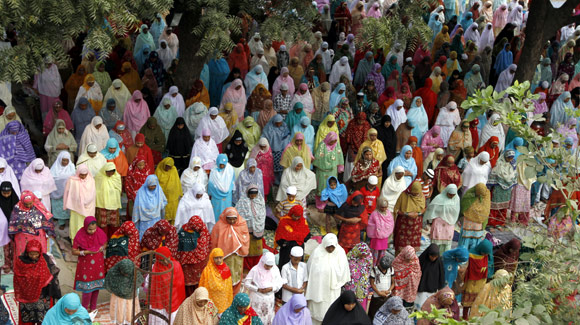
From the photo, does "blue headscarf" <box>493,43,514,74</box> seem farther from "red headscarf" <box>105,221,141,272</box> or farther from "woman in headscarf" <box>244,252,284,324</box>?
"red headscarf" <box>105,221,141,272</box>

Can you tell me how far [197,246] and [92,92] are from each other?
15.8 feet

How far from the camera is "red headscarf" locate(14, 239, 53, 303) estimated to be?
8.53 m

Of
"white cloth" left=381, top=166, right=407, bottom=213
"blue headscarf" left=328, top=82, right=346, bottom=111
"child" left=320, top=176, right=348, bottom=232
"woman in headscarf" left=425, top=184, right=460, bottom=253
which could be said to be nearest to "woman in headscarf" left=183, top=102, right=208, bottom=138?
"blue headscarf" left=328, top=82, right=346, bottom=111

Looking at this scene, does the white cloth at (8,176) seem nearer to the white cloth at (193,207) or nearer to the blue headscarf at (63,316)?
the white cloth at (193,207)

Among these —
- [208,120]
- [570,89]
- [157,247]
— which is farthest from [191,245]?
[570,89]

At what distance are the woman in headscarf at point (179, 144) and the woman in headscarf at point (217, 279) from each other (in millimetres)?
3554

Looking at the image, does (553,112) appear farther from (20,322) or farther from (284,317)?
(20,322)

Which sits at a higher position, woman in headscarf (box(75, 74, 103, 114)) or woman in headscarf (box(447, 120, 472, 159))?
woman in headscarf (box(75, 74, 103, 114))

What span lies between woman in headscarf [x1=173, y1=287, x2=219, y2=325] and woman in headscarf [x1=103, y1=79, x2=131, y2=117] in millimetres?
5610

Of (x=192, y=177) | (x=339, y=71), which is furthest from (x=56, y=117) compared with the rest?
(x=339, y=71)

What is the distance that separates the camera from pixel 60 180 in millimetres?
10750

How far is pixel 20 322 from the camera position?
877 cm

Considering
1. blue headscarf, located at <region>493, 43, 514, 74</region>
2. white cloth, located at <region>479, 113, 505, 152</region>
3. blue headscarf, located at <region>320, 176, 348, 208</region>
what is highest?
blue headscarf, located at <region>493, 43, 514, 74</region>

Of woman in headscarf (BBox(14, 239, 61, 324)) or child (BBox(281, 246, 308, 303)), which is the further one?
child (BBox(281, 246, 308, 303))
